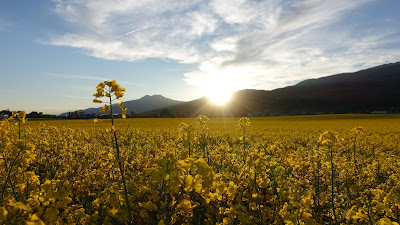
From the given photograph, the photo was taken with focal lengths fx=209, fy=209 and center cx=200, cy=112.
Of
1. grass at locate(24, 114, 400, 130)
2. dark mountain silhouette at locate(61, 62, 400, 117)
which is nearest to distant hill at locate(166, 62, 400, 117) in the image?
dark mountain silhouette at locate(61, 62, 400, 117)

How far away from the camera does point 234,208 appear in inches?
127

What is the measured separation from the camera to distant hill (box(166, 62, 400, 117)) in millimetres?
118250

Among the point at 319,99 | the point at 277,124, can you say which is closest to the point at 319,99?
the point at 319,99

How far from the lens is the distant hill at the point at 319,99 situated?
4656 inches

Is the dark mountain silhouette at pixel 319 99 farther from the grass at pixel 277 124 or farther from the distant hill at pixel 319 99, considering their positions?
the grass at pixel 277 124

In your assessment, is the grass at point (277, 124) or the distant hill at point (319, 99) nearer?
the grass at point (277, 124)

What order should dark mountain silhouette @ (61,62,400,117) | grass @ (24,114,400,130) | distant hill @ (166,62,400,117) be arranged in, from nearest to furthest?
grass @ (24,114,400,130) < dark mountain silhouette @ (61,62,400,117) < distant hill @ (166,62,400,117)

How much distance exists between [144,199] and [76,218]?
1220mm

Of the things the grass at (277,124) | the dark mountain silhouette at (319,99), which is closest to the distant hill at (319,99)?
the dark mountain silhouette at (319,99)

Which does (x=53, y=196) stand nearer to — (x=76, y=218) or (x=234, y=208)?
(x=76, y=218)

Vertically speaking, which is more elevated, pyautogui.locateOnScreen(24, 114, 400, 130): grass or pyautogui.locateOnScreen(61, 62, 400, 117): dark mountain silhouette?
pyautogui.locateOnScreen(61, 62, 400, 117): dark mountain silhouette

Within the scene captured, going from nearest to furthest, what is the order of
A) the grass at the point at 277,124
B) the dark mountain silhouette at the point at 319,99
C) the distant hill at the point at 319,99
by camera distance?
the grass at the point at 277,124, the dark mountain silhouette at the point at 319,99, the distant hill at the point at 319,99

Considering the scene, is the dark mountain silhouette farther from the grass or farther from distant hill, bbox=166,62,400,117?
the grass

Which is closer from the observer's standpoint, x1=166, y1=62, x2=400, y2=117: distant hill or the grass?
the grass
